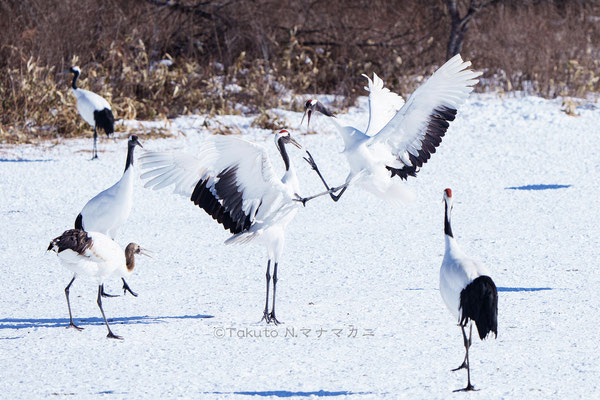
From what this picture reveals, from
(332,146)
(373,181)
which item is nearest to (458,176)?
(332,146)

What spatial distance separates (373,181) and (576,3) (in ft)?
40.3

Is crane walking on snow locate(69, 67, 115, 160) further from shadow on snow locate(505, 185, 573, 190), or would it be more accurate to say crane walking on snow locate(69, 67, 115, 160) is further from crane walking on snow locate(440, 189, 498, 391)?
crane walking on snow locate(440, 189, 498, 391)

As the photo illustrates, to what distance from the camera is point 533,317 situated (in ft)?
17.0

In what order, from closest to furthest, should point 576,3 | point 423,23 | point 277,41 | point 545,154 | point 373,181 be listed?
1. point 373,181
2. point 545,154
3. point 277,41
4. point 423,23
5. point 576,3

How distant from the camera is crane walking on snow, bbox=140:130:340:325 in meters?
5.14

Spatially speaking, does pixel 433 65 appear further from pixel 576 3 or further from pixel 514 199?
pixel 514 199

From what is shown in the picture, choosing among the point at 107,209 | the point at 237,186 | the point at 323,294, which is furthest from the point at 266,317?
the point at 107,209

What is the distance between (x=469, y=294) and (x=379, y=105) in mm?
2887

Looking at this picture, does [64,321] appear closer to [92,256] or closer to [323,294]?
[92,256]

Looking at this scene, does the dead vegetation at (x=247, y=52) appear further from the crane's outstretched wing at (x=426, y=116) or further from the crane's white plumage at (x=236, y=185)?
the crane's white plumage at (x=236, y=185)

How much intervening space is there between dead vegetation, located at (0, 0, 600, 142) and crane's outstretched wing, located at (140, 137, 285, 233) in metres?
6.29

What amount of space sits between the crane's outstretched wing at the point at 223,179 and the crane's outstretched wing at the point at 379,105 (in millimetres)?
1488

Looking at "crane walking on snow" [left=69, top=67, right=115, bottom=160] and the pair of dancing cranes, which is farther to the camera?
"crane walking on snow" [left=69, top=67, right=115, bottom=160]

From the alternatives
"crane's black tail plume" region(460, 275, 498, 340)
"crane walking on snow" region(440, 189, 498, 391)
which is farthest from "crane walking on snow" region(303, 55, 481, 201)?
"crane's black tail plume" region(460, 275, 498, 340)
